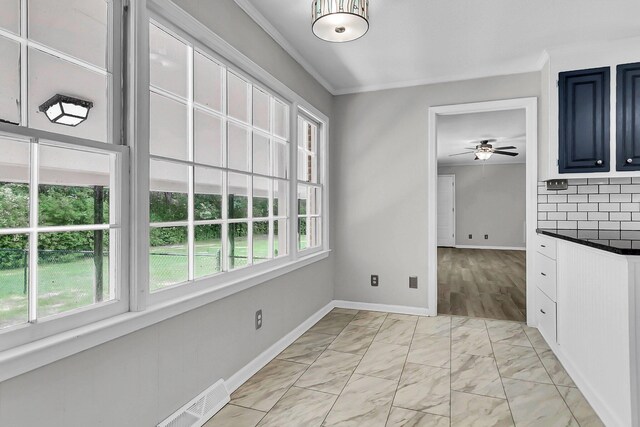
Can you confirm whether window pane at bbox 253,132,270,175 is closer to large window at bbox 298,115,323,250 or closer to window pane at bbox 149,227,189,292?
large window at bbox 298,115,323,250

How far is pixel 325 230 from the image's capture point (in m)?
3.80

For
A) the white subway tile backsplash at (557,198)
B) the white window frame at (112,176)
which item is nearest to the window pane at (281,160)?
the white window frame at (112,176)

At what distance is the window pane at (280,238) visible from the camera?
2889 millimetres

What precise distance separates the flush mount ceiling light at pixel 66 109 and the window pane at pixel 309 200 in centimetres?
212

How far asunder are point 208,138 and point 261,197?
68 centimetres

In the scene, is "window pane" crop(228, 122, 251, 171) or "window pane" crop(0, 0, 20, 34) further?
"window pane" crop(228, 122, 251, 171)

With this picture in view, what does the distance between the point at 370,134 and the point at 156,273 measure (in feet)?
9.06

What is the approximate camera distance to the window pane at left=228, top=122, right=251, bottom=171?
227cm

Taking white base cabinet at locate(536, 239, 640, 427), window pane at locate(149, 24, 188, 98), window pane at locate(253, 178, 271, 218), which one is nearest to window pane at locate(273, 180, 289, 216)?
window pane at locate(253, 178, 271, 218)

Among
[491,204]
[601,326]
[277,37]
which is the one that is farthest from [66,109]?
[491,204]

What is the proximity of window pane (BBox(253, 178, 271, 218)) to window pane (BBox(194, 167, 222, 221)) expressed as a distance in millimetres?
416

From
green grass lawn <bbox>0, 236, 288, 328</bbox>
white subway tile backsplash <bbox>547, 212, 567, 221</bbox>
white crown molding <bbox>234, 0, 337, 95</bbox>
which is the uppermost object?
white crown molding <bbox>234, 0, 337, 95</bbox>

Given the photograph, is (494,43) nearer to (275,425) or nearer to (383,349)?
(383,349)

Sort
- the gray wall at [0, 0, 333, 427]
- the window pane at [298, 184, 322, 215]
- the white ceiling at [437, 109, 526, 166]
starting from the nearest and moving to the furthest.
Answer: the gray wall at [0, 0, 333, 427]
the window pane at [298, 184, 322, 215]
the white ceiling at [437, 109, 526, 166]
